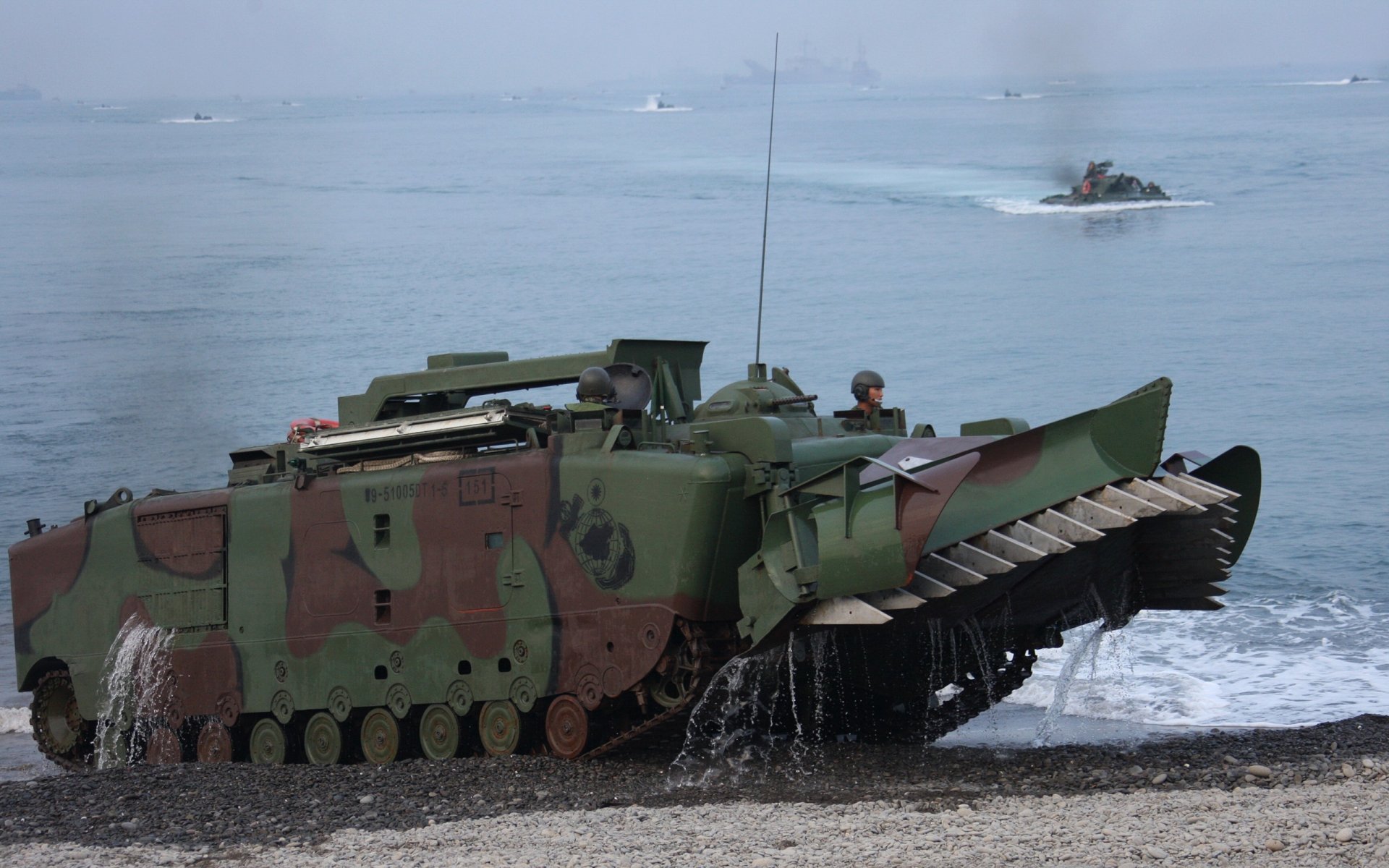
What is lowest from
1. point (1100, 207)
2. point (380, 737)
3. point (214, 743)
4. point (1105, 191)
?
point (214, 743)

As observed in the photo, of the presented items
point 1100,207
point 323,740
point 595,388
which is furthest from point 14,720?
point 1100,207

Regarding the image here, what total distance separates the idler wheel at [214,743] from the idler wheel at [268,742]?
240 millimetres

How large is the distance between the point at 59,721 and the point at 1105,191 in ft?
147

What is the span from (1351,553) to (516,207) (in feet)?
114

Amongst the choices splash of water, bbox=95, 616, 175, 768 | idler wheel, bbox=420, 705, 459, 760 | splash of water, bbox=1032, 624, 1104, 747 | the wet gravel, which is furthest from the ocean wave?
idler wheel, bbox=420, 705, 459, 760

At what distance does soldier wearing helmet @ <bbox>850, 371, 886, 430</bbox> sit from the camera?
14.8 metres

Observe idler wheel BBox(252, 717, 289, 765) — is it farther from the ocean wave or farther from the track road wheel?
the ocean wave

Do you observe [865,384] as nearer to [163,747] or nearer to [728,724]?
[728,724]

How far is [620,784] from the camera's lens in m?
12.3

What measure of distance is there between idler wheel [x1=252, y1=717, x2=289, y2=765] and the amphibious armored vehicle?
4476 cm

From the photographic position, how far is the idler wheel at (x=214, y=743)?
618 inches

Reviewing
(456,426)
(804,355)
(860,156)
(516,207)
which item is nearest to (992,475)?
(456,426)

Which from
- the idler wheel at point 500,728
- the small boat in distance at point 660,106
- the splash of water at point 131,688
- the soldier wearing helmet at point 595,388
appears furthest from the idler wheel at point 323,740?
the small boat in distance at point 660,106

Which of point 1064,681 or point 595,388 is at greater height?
point 595,388
